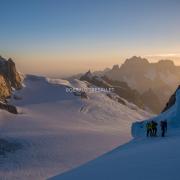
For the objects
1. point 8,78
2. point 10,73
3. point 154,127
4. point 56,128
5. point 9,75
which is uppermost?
point 154,127

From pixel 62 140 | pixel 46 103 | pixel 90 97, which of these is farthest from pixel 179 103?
pixel 90 97

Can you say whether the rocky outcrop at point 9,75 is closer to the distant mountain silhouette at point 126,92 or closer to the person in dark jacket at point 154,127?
the distant mountain silhouette at point 126,92

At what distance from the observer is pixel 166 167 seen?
1038cm

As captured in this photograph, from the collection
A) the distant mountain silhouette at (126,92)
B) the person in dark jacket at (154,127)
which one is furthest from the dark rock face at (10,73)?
the person in dark jacket at (154,127)

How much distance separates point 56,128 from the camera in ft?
228

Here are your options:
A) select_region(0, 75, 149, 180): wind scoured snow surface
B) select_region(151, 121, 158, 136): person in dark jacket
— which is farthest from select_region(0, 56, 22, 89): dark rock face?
select_region(151, 121, 158, 136): person in dark jacket

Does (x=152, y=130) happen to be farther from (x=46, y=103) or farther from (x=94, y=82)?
(x=94, y=82)

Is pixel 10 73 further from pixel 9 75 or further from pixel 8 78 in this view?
pixel 8 78

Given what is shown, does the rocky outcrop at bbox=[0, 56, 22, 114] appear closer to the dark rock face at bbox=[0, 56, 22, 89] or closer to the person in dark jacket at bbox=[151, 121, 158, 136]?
the dark rock face at bbox=[0, 56, 22, 89]

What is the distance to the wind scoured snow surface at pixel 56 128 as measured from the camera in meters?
43.8

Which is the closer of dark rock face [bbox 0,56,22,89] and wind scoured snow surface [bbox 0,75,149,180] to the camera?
wind scoured snow surface [bbox 0,75,149,180]

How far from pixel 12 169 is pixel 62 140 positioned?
18.4 metres

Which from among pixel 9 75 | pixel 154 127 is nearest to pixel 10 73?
pixel 9 75

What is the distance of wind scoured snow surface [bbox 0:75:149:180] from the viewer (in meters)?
43.8
